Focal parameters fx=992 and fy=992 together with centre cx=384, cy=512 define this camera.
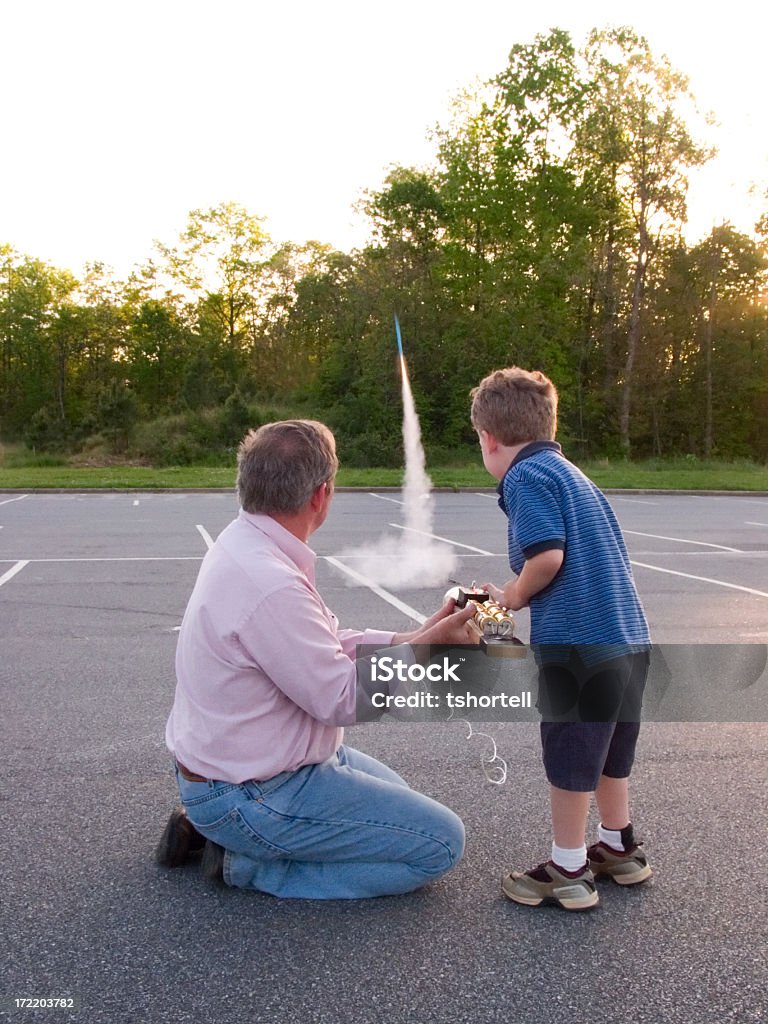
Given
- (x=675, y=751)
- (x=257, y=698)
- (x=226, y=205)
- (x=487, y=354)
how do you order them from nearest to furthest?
(x=257, y=698) → (x=675, y=751) → (x=487, y=354) → (x=226, y=205)

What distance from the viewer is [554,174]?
4309 centimetres

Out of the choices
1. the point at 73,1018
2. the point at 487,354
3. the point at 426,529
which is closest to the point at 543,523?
the point at 73,1018

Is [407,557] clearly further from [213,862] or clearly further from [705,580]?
[213,862]

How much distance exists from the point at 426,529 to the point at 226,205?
4939 centimetres

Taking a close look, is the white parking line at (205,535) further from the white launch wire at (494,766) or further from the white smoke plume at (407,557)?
the white launch wire at (494,766)

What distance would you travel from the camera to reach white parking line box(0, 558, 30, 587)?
10367 millimetres

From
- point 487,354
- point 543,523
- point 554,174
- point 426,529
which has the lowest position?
point 426,529

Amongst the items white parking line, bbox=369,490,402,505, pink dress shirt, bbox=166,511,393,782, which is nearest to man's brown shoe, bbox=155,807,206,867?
pink dress shirt, bbox=166,511,393,782

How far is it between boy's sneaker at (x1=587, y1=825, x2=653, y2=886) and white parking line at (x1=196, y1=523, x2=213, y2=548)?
10.2m

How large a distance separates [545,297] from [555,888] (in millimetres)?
40594

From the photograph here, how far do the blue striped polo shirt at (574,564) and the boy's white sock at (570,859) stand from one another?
0.62 meters

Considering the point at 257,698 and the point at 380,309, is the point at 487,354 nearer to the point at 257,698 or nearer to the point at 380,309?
the point at 380,309

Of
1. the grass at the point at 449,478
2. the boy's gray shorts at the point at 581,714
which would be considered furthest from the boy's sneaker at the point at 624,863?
the grass at the point at 449,478

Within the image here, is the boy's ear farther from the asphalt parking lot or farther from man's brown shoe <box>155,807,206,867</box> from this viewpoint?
man's brown shoe <box>155,807,206,867</box>
